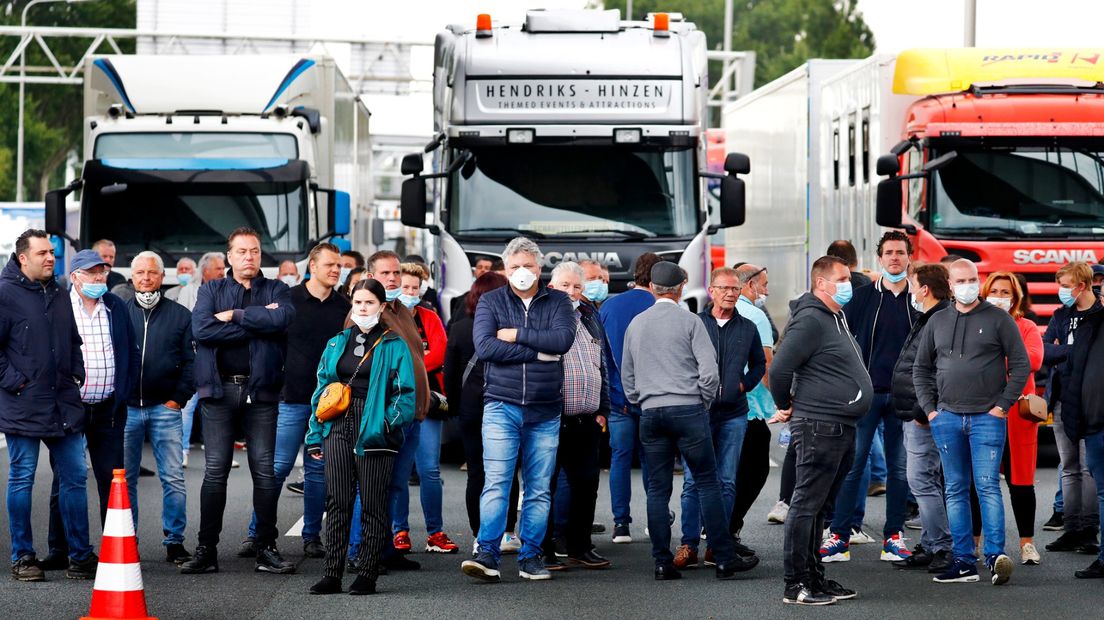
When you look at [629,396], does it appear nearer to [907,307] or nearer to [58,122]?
[907,307]

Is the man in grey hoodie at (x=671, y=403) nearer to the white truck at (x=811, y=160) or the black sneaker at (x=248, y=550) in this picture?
the black sneaker at (x=248, y=550)

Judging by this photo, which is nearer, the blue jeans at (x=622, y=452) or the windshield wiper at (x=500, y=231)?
the blue jeans at (x=622, y=452)

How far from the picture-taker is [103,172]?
63.5ft

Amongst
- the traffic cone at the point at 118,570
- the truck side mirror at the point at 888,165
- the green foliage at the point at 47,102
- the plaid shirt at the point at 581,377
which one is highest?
the green foliage at the point at 47,102

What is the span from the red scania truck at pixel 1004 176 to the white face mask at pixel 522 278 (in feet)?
23.2

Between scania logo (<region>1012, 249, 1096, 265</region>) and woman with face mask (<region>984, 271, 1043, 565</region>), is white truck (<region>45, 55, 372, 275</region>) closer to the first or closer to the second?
scania logo (<region>1012, 249, 1096, 265</region>)

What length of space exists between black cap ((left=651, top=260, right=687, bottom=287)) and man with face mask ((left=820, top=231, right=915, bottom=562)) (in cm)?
155

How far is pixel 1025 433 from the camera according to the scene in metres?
11.1

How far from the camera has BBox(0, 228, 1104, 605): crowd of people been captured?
9.99 m

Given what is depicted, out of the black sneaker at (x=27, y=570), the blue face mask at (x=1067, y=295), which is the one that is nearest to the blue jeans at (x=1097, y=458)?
the blue face mask at (x=1067, y=295)

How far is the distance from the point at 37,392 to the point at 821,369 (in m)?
4.24

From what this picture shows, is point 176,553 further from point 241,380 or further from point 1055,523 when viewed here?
point 1055,523

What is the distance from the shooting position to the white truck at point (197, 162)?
1939cm

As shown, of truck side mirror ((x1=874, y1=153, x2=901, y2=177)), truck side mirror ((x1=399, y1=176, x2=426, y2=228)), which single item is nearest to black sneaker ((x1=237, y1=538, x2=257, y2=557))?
truck side mirror ((x1=399, y1=176, x2=426, y2=228))
